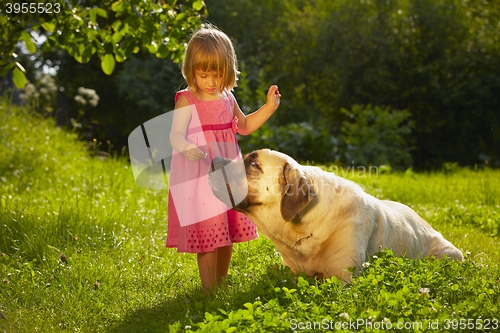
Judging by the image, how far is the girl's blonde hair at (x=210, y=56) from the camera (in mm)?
3915

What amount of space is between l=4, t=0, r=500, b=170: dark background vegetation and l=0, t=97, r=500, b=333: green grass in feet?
15.0

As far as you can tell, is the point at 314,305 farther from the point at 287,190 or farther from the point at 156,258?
the point at 156,258

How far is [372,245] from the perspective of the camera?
4004 mm

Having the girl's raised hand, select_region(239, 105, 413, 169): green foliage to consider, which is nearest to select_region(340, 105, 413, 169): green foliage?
select_region(239, 105, 413, 169): green foliage

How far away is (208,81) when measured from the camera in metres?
4.04

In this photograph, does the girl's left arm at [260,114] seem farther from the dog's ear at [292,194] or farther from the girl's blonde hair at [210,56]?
the dog's ear at [292,194]

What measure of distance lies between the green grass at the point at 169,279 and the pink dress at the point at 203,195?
30 cm

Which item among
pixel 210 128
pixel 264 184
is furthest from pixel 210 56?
pixel 264 184

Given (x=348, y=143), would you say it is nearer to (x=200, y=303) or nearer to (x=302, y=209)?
(x=302, y=209)

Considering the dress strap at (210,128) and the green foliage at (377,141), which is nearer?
the dress strap at (210,128)

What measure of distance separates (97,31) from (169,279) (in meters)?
2.68

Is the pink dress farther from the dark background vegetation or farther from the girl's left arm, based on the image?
the dark background vegetation

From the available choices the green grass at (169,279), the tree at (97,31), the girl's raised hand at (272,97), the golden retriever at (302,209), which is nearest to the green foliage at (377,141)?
the green grass at (169,279)

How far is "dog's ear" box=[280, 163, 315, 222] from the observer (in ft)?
12.2
